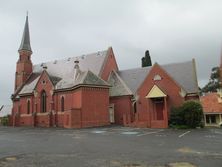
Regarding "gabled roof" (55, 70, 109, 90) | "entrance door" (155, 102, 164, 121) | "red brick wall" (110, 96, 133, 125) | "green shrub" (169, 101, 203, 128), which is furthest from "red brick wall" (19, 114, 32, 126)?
"green shrub" (169, 101, 203, 128)

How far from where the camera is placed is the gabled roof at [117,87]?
41.1m

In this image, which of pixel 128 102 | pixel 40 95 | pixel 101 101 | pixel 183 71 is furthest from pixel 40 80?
pixel 183 71

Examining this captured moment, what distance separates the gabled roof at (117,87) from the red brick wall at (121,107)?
0.77 m

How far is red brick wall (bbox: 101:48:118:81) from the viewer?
143ft

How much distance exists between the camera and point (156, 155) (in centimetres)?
1328

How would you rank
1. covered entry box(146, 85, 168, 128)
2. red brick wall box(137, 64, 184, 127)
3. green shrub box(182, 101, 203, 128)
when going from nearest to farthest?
green shrub box(182, 101, 203, 128), covered entry box(146, 85, 168, 128), red brick wall box(137, 64, 184, 127)

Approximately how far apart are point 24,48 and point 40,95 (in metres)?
15.0

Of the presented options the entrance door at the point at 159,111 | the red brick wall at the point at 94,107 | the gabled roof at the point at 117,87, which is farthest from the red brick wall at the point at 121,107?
the entrance door at the point at 159,111

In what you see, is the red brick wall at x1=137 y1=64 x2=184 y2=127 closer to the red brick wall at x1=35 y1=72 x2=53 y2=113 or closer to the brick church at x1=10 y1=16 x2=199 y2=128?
the brick church at x1=10 y1=16 x2=199 y2=128

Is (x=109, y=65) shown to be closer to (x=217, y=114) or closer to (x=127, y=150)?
(x=217, y=114)

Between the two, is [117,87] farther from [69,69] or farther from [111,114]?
[69,69]

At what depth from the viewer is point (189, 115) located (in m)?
29.7

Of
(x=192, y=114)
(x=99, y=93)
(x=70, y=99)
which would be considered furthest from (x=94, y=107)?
(x=192, y=114)

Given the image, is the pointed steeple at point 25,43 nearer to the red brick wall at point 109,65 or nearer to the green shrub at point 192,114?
the red brick wall at point 109,65
